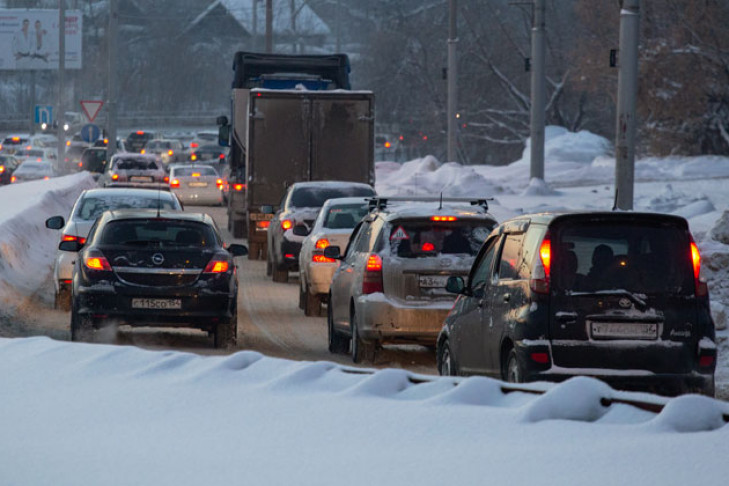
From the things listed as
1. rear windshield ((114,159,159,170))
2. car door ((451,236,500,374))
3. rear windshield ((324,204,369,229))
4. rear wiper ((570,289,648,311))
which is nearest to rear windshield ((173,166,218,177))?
rear windshield ((114,159,159,170))

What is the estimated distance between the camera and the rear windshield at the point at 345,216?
20.4 metres

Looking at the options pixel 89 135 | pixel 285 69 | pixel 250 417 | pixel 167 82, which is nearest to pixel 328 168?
pixel 285 69

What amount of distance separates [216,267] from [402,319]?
2430mm

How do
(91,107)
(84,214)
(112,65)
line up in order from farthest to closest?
1. (112,65)
2. (91,107)
3. (84,214)

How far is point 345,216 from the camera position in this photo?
2053 cm

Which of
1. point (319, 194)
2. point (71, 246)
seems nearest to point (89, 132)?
point (319, 194)

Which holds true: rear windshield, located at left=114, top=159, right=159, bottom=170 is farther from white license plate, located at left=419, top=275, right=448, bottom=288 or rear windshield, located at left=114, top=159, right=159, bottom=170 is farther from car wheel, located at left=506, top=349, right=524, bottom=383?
car wheel, located at left=506, top=349, right=524, bottom=383

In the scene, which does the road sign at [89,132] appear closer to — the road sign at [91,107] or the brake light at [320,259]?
the road sign at [91,107]

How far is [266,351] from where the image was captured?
15.0 m

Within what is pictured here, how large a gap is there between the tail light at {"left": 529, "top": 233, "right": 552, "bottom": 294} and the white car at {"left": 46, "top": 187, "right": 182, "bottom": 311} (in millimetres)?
9500

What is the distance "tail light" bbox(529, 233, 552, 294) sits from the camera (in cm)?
995

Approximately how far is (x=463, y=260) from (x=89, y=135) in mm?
44339

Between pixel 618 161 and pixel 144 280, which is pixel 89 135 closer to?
pixel 618 161

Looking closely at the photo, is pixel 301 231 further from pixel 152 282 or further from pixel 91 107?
pixel 91 107
